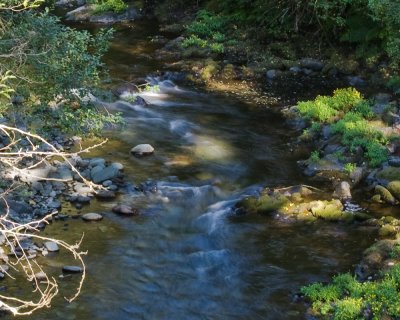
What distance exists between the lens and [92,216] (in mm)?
9805

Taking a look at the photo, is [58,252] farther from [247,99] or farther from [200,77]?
[200,77]

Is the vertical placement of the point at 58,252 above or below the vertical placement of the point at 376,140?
below

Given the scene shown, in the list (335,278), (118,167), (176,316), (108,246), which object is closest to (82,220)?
(108,246)

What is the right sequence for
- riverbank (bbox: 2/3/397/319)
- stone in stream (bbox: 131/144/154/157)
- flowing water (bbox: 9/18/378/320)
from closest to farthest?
flowing water (bbox: 9/18/378/320) → riverbank (bbox: 2/3/397/319) → stone in stream (bbox: 131/144/154/157)

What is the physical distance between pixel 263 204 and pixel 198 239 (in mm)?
1502

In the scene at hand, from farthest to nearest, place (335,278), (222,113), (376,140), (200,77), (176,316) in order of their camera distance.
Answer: (200,77)
(222,113)
(376,140)
(335,278)
(176,316)

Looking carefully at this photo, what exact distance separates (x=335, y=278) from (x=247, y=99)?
872 centimetres

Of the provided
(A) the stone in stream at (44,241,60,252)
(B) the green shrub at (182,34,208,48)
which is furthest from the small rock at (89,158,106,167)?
(B) the green shrub at (182,34,208,48)

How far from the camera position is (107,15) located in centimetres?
2542

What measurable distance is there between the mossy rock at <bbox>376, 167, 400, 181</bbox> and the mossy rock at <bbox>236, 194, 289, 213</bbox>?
7.39 feet

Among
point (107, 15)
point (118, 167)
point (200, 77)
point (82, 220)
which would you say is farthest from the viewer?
point (107, 15)

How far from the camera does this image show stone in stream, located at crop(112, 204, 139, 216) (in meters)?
10.1

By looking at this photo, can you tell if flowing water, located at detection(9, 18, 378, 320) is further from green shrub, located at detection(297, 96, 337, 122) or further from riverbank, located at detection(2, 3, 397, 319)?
green shrub, located at detection(297, 96, 337, 122)

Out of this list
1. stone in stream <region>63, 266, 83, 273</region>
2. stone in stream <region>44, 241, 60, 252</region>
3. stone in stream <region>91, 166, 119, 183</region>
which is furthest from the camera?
stone in stream <region>91, 166, 119, 183</region>
